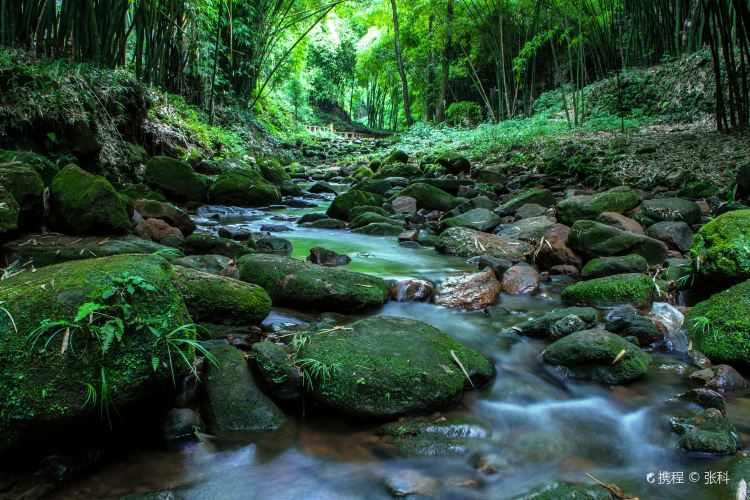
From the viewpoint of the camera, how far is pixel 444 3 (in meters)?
18.5

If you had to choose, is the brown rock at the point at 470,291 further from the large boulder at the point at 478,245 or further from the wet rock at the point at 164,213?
the wet rock at the point at 164,213

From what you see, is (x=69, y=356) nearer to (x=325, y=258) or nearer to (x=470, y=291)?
(x=470, y=291)

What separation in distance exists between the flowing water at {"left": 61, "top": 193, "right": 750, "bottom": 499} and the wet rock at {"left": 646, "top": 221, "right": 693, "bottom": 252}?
2.48 metres

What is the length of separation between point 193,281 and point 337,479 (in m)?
1.67

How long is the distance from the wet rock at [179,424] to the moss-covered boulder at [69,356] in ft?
0.57

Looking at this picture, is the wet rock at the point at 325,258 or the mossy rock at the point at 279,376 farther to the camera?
the wet rock at the point at 325,258

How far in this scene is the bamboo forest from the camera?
2.01 meters

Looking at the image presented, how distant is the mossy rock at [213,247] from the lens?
4984mm

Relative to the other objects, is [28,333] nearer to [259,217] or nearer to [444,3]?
[259,217]

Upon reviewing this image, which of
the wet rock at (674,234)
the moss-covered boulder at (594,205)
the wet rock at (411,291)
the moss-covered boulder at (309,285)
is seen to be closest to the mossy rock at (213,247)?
the moss-covered boulder at (309,285)

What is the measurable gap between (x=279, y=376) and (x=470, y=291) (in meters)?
2.30

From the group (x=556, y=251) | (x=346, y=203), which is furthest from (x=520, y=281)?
(x=346, y=203)

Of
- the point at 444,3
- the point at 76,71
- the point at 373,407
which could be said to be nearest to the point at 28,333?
the point at 373,407

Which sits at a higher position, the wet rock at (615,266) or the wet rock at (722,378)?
the wet rock at (615,266)
